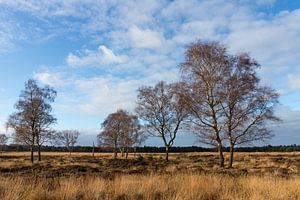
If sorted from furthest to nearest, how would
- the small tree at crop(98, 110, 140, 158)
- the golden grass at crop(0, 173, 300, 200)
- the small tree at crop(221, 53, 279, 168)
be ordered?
the small tree at crop(98, 110, 140, 158), the small tree at crop(221, 53, 279, 168), the golden grass at crop(0, 173, 300, 200)

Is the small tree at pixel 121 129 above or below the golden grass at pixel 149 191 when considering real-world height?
above

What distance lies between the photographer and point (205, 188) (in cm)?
988

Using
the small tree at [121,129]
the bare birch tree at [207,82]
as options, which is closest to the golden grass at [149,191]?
the bare birch tree at [207,82]

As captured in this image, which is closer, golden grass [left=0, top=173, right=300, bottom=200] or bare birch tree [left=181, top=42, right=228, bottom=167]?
golden grass [left=0, top=173, right=300, bottom=200]

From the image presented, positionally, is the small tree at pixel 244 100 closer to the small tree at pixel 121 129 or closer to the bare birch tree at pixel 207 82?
the bare birch tree at pixel 207 82

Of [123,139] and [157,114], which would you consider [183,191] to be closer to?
[157,114]

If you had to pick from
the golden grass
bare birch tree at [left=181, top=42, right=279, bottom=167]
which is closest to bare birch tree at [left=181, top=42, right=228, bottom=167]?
bare birch tree at [left=181, top=42, right=279, bottom=167]

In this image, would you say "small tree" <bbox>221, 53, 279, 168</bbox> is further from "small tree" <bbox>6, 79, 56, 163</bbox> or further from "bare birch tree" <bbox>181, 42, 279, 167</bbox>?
"small tree" <bbox>6, 79, 56, 163</bbox>

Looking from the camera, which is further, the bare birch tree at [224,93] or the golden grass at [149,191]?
the bare birch tree at [224,93]

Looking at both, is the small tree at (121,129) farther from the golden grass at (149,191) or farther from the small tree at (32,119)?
the golden grass at (149,191)

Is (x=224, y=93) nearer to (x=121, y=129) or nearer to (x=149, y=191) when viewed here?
(x=149, y=191)

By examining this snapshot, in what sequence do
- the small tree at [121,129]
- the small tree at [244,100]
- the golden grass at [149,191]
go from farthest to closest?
the small tree at [121,129], the small tree at [244,100], the golden grass at [149,191]

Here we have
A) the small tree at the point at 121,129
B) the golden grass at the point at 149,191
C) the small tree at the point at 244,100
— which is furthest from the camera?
the small tree at the point at 121,129

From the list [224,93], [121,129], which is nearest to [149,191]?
[224,93]
